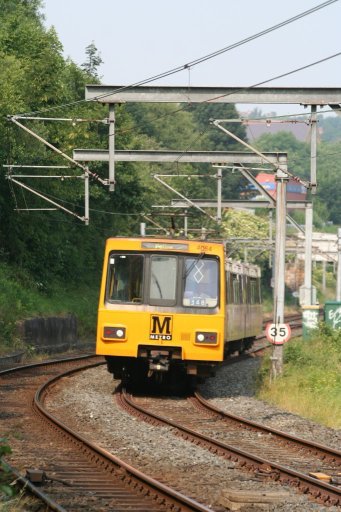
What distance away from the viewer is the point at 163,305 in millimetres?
20109

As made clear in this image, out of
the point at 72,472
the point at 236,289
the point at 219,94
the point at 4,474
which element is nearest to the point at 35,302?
the point at 236,289

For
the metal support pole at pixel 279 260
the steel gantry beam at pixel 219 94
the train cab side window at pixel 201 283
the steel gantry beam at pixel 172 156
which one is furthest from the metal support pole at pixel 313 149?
the train cab side window at pixel 201 283

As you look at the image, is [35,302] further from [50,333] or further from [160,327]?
[160,327]

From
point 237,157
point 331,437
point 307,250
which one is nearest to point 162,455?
point 331,437

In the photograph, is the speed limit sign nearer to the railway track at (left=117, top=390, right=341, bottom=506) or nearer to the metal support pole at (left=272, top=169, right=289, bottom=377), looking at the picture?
the metal support pole at (left=272, top=169, right=289, bottom=377)

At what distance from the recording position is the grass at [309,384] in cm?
1866

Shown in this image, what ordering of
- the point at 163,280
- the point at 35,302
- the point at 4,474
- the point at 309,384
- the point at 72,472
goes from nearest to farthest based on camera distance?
the point at 4,474 < the point at 72,472 < the point at 163,280 < the point at 309,384 < the point at 35,302

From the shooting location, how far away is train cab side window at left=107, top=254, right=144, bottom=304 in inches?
798

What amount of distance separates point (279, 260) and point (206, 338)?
2.85 metres

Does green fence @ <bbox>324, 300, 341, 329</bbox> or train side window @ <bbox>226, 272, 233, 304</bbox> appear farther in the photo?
green fence @ <bbox>324, 300, 341, 329</bbox>

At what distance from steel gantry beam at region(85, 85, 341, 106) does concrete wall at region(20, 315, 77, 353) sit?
1291 cm

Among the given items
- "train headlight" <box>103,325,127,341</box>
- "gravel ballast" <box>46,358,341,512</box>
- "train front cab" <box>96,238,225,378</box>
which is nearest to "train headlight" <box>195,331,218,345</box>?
"train front cab" <box>96,238,225,378</box>

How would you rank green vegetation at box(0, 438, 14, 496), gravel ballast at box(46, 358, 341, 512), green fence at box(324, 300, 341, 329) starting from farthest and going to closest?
green fence at box(324, 300, 341, 329) → gravel ballast at box(46, 358, 341, 512) → green vegetation at box(0, 438, 14, 496)

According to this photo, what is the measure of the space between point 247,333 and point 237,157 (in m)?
6.21
